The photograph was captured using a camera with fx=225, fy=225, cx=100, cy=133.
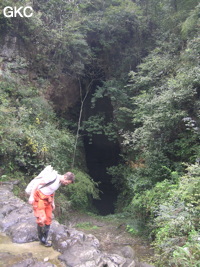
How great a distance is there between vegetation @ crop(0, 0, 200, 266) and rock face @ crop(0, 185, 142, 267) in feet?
2.90

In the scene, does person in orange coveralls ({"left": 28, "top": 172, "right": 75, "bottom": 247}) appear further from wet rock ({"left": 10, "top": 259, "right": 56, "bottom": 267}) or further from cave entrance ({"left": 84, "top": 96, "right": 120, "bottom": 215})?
cave entrance ({"left": 84, "top": 96, "right": 120, "bottom": 215})

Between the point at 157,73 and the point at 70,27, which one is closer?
the point at 157,73

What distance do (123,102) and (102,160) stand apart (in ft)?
19.7

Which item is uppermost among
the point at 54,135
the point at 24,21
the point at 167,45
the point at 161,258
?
the point at 24,21

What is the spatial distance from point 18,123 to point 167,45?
7557 mm

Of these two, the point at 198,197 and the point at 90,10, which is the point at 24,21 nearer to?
the point at 90,10

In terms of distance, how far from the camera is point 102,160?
16250mm

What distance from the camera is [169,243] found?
3.46m

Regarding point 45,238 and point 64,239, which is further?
point 64,239

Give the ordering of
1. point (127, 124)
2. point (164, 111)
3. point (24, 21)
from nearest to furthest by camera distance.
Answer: point (164, 111), point (24, 21), point (127, 124)

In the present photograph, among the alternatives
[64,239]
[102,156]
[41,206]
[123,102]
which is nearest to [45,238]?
[64,239]

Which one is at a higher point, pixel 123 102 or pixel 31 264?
pixel 123 102

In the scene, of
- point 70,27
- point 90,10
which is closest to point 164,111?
point 70,27

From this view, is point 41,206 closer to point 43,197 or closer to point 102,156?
point 43,197
